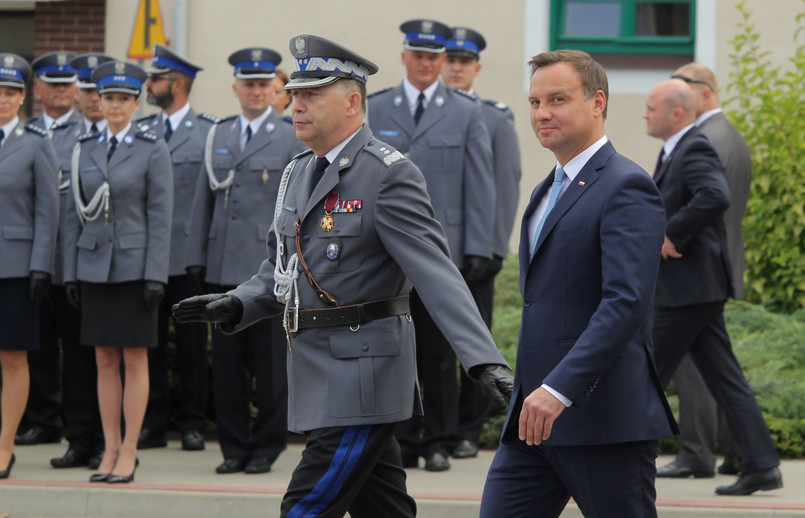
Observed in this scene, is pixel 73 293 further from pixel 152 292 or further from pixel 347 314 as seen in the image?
pixel 347 314

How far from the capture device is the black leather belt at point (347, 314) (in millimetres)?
4551

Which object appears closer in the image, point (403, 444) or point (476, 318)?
point (476, 318)

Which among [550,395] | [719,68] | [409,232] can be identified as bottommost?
[550,395]

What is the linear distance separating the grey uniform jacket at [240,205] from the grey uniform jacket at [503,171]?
1.18 meters

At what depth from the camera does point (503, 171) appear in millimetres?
8141

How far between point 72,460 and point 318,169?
12.5 feet

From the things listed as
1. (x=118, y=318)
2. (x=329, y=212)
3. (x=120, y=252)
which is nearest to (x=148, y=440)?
(x=118, y=318)

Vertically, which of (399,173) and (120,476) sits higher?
(399,173)

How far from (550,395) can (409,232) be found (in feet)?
3.08

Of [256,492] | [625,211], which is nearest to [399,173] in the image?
[625,211]

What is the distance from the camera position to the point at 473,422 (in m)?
8.25

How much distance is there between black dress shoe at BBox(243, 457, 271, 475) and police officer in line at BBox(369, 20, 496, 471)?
0.77 metres

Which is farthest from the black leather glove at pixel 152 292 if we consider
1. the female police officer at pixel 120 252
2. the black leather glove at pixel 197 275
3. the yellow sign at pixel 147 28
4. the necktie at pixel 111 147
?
the yellow sign at pixel 147 28

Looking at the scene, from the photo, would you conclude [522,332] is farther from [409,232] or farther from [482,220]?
[482,220]
